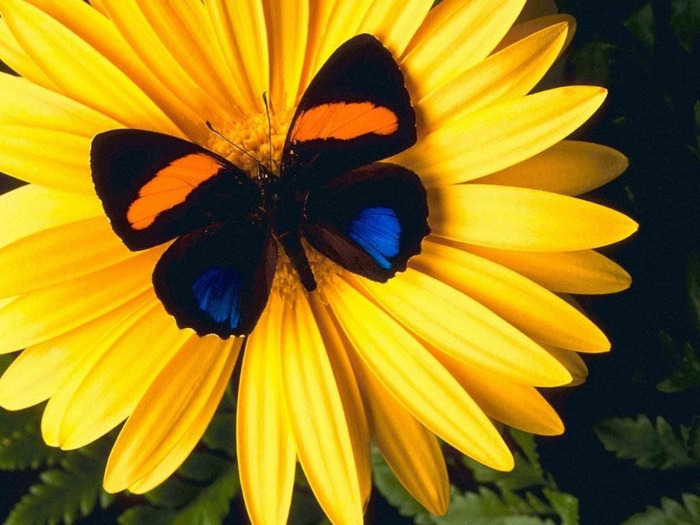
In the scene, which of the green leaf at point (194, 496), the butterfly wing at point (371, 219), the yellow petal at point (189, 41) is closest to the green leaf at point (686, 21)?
the butterfly wing at point (371, 219)

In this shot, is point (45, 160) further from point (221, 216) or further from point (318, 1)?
point (318, 1)

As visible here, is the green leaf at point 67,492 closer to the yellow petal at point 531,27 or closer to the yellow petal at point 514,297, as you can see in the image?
the yellow petal at point 514,297

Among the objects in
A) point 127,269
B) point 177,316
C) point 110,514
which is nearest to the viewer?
point 177,316

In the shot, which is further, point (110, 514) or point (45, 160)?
point (110, 514)

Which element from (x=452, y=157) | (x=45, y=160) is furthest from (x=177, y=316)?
(x=452, y=157)

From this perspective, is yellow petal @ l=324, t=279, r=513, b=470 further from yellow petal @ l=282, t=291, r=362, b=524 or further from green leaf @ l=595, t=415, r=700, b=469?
green leaf @ l=595, t=415, r=700, b=469

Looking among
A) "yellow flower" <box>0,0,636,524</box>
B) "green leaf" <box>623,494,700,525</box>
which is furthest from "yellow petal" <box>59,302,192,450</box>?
"green leaf" <box>623,494,700,525</box>
